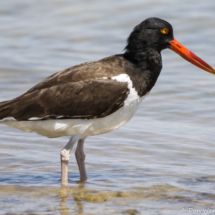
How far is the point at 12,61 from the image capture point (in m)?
11.9

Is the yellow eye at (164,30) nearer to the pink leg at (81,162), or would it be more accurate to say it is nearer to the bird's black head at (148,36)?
the bird's black head at (148,36)

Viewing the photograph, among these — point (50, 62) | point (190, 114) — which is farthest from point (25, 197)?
point (50, 62)

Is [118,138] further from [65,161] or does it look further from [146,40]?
[146,40]

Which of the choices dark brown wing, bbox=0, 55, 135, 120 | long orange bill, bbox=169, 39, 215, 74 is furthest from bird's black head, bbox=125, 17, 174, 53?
dark brown wing, bbox=0, 55, 135, 120

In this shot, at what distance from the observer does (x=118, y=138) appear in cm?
796

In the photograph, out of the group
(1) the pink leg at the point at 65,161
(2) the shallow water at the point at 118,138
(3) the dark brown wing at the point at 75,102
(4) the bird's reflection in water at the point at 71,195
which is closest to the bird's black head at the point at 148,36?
(3) the dark brown wing at the point at 75,102

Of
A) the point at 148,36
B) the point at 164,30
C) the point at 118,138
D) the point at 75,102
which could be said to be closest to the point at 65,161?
the point at 75,102

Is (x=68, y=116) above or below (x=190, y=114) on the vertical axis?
above

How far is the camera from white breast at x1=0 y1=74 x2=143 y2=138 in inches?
234

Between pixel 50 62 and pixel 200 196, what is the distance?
23.2 ft

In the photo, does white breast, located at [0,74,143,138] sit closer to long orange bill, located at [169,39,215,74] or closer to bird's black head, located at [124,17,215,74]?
bird's black head, located at [124,17,215,74]

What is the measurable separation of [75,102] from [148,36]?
1.32 metres

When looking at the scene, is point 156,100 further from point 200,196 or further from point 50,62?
point 200,196

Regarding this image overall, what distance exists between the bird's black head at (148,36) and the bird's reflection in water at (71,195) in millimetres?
1913
